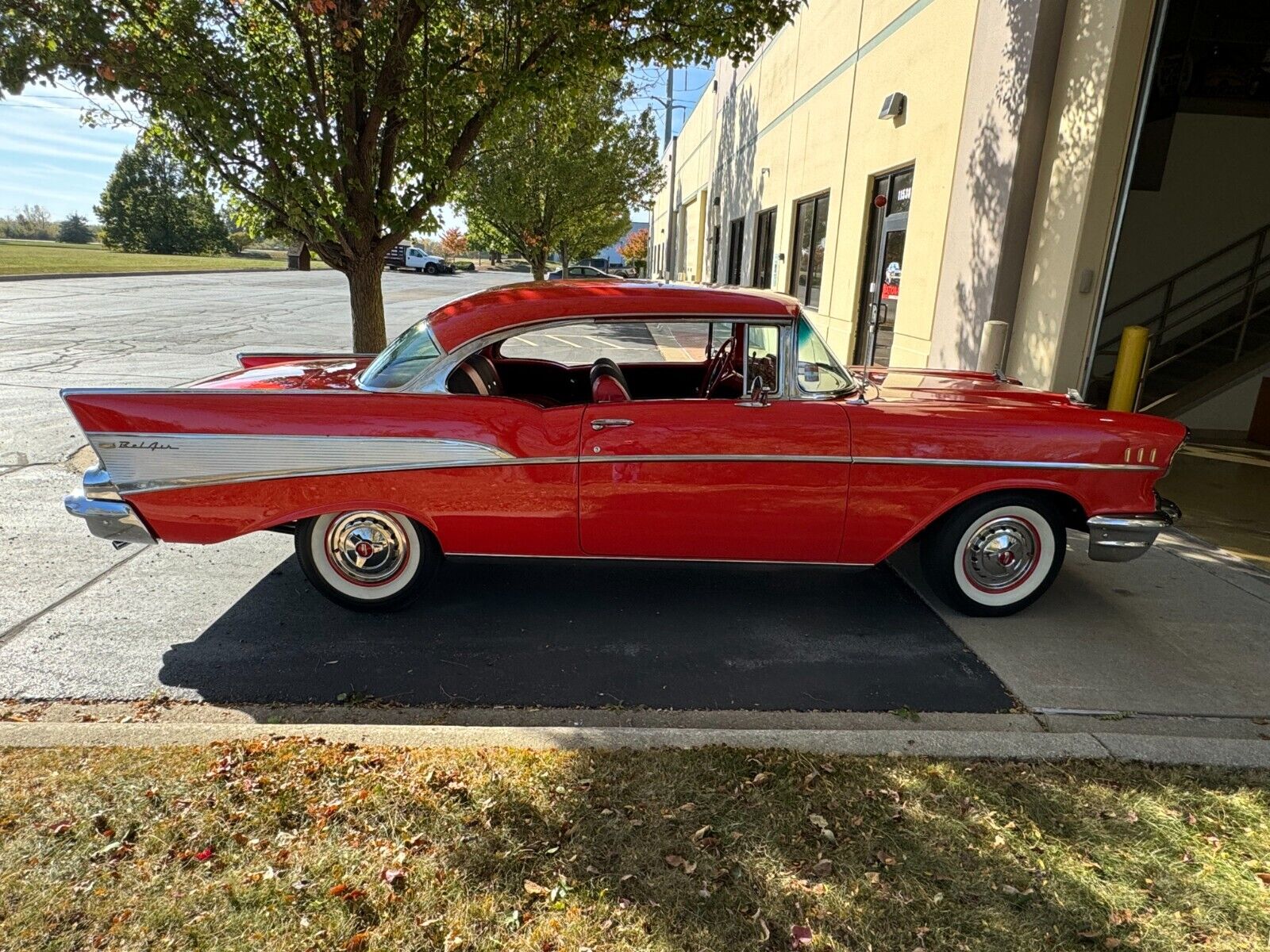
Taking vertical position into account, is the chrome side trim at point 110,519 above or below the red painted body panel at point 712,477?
below

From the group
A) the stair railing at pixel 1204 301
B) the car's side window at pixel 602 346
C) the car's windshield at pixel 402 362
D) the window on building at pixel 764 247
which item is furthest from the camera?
the window on building at pixel 764 247

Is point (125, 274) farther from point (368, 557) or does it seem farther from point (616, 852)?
point (616, 852)

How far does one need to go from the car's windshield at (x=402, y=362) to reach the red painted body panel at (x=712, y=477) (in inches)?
33.3

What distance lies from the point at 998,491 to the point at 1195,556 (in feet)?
7.29

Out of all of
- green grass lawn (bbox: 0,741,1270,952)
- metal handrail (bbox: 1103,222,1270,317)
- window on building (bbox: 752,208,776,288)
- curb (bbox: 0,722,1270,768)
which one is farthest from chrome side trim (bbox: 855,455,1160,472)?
window on building (bbox: 752,208,776,288)

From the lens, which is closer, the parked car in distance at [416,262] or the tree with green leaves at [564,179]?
the tree with green leaves at [564,179]

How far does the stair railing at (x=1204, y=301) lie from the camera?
30.7 feet

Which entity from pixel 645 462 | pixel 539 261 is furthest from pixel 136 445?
pixel 539 261

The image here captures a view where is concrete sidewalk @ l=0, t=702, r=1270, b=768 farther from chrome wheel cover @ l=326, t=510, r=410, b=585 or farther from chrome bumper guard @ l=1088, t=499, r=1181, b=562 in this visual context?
chrome bumper guard @ l=1088, t=499, r=1181, b=562

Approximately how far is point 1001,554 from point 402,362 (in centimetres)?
317

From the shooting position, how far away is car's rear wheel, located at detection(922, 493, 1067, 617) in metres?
3.94

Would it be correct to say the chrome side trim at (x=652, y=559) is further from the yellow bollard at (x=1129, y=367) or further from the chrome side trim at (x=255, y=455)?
the yellow bollard at (x=1129, y=367)

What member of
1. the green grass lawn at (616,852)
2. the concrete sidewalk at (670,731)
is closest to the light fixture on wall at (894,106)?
the concrete sidewalk at (670,731)

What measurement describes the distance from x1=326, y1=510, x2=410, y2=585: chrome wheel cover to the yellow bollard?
5784mm
